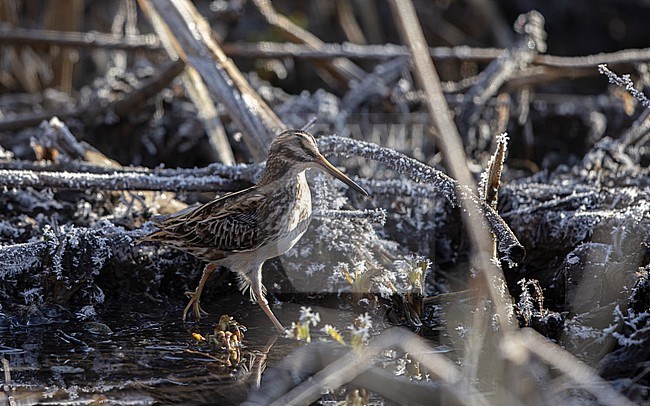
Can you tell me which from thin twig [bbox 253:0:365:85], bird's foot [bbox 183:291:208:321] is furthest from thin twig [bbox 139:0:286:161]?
thin twig [bbox 253:0:365:85]

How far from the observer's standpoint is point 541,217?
499 centimetres

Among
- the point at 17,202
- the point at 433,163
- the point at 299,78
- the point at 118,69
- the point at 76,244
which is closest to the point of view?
the point at 76,244

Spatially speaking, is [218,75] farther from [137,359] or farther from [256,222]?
[137,359]

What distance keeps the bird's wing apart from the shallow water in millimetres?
374

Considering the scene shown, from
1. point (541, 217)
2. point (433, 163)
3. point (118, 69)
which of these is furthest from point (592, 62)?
point (118, 69)

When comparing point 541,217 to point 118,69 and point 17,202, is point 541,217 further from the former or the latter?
point 118,69

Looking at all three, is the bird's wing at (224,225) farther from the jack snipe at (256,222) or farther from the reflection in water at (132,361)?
the reflection in water at (132,361)

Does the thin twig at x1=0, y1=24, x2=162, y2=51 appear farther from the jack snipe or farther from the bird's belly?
the bird's belly

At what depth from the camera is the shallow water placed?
11.5 feet

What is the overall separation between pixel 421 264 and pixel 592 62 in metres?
3.43

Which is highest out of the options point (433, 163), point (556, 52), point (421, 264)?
point (556, 52)

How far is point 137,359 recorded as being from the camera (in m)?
3.91

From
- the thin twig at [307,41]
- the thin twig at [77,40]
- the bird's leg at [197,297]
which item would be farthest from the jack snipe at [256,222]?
the thin twig at [77,40]

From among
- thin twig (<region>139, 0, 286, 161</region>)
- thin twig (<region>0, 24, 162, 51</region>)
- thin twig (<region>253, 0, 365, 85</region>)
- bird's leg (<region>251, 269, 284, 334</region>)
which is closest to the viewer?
bird's leg (<region>251, 269, 284, 334</region>)
